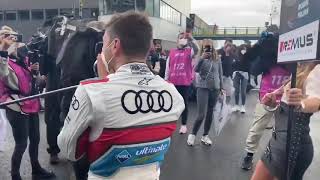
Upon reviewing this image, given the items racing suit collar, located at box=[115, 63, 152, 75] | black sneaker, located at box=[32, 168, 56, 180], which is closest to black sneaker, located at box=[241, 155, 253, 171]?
black sneaker, located at box=[32, 168, 56, 180]

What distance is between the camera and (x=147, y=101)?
6.08 ft

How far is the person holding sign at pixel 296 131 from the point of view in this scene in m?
2.66

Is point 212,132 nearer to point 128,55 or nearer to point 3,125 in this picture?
point 3,125

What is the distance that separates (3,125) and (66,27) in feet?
4.62

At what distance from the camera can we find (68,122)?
1.79m

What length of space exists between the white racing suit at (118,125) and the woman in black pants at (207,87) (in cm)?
475

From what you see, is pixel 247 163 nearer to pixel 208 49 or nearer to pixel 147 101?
pixel 208 49

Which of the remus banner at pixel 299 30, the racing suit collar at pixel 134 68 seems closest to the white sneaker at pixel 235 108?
the remus banner at pixel 299 30

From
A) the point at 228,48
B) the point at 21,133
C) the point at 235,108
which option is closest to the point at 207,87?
the point at 21,133

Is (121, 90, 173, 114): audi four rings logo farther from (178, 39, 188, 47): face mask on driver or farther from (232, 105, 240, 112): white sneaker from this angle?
(232, 105, 240, 112): white sneaker

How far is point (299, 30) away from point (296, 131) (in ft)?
2.51

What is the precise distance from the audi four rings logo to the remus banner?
1033mm

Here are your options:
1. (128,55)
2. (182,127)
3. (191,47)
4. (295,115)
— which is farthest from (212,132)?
(128,55)

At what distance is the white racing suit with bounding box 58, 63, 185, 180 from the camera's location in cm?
172
